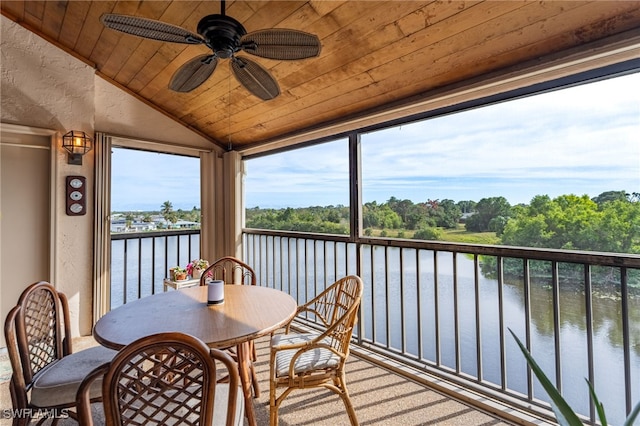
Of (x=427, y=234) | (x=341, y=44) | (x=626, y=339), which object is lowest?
(x=626, y=339)

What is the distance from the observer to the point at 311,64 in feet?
8.29

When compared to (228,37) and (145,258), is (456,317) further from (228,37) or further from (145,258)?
(145,258)

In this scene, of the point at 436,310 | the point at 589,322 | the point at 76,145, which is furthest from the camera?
the point at 76,145

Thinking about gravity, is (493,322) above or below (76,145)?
below

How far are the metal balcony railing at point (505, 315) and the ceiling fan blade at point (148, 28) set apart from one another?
6.85 feet

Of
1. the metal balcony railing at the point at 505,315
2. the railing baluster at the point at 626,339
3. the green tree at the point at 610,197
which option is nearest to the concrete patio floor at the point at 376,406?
the metal balcony railing at the point at 505,315

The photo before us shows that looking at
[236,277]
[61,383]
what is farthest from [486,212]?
[236,277]

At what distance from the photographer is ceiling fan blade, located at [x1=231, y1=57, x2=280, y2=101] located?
1.81 m

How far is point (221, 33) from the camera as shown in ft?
5.14

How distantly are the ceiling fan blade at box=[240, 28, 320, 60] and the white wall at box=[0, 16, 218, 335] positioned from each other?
2.72m

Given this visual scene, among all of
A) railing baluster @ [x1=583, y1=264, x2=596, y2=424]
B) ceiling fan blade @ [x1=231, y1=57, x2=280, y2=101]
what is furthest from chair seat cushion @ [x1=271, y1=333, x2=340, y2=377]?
ceiling fan blade @ [x1=231, y1=57, x2=280, y2=101]

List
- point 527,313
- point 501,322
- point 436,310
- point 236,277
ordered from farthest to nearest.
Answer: point 236,277 → point 436,310 → point 501,322 → point 527,313

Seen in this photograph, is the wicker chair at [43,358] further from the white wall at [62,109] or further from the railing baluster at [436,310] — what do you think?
the railing baluster at [436,310]

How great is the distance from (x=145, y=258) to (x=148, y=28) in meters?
3.25
